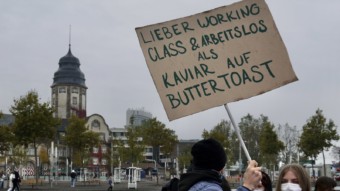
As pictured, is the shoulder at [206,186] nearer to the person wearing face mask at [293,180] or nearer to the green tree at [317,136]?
the person wearing face mask at [293,180]

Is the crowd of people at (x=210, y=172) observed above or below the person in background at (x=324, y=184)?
above

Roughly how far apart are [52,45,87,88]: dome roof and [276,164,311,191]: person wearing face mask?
427 feet

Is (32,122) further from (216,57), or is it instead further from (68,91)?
(68,91)

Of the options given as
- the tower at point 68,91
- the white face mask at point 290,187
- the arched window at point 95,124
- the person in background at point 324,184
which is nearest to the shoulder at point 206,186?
the white face mask at point 290,187

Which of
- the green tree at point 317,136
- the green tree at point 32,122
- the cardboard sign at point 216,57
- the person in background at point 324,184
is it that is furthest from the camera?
the green tree at point 317,136

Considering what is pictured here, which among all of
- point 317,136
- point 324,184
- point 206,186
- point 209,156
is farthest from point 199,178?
point 317,136

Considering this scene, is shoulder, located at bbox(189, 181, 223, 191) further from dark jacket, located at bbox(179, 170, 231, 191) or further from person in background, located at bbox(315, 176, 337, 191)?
person in background, located at bbox(315, 176, 337, 191)

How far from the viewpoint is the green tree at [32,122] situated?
42.0 metres

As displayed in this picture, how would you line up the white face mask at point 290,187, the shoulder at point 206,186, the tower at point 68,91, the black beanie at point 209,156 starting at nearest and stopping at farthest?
the shoulder at point 206,186 < the black beanie at point 209,156 < the white face mask at point 290,187 < the tower at point 68,91

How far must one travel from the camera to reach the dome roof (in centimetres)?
13384

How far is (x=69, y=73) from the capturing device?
441ft

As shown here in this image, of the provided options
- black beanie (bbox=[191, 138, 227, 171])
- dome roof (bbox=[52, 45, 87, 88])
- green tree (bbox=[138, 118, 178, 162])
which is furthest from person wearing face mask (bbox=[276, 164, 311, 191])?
dome roof (bbox=[52, 45, 87, 88])

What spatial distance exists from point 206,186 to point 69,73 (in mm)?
132947

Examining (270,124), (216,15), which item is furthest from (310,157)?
(216,15)
